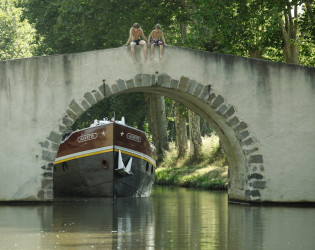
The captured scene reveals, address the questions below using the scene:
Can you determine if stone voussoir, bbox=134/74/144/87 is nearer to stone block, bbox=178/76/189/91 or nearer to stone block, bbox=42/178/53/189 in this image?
stone block, bbox=178/76/189/91

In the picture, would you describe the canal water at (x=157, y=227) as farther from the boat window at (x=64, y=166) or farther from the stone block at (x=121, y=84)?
the boat window at (x=64, y=166)

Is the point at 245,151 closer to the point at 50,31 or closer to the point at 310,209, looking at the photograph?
the point at 310,209

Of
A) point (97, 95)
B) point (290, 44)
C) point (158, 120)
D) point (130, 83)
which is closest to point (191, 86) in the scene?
point (130, 83)

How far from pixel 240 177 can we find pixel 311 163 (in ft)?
4.99

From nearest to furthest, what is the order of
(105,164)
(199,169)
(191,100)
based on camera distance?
1. (191,100)
2. (105,164)
3. (199,169)

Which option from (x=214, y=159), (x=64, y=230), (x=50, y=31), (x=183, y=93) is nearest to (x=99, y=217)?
(x=64, y=230)

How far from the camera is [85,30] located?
27812 millimetres

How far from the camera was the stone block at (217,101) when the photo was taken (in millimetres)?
15539

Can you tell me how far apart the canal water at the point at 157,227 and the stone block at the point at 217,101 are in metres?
2.09

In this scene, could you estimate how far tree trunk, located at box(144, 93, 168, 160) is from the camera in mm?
32531

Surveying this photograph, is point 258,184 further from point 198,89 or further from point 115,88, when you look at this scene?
point 115,88

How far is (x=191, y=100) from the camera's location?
53.1ft

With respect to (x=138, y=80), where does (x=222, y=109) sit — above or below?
below

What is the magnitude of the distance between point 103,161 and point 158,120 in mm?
14603
